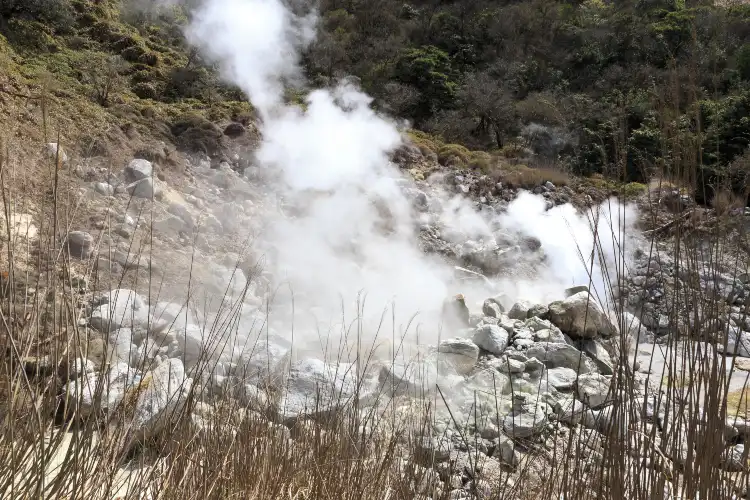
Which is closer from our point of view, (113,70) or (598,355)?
(598,355)

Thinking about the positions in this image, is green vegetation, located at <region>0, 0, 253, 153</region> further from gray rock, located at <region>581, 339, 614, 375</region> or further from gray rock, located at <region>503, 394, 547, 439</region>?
gray rock, located at <region>581, 339, 614, 375</region>

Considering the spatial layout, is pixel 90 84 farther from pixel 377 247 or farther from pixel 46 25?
pixel 377 247

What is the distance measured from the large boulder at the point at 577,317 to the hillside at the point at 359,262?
46 millimetres

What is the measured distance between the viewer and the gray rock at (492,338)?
513cm

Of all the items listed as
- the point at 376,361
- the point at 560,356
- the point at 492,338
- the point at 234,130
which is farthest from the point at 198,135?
the point at 560,356

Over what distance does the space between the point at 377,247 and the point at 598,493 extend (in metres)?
6.34

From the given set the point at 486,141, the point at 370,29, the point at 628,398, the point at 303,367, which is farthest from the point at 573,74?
the point at 628,398

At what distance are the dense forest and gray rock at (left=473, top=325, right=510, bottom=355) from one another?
425 cm

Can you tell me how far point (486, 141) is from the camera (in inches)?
650

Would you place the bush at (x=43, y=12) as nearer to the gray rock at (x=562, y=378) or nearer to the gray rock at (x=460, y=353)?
the gray rock at (x=460, y=353)

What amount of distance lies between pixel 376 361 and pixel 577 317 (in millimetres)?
2466

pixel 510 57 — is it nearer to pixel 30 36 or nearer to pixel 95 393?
pixel 30 36

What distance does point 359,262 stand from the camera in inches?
279

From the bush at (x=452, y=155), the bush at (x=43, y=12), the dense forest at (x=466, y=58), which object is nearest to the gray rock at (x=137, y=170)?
the dense forest at (x=466, y=58)
